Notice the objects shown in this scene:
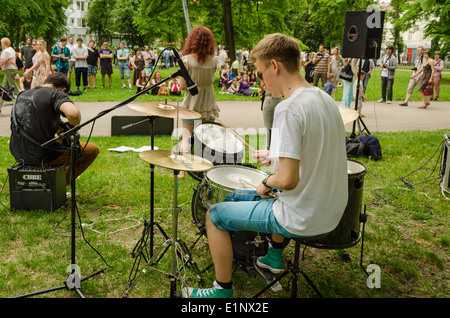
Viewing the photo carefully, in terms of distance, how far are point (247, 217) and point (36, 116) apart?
281 cm

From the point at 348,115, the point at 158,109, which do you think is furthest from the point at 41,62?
the point at 348,115

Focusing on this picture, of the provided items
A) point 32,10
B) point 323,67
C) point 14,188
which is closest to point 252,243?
point 14,188

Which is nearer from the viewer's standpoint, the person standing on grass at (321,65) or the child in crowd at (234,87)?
the person standing on grass at (321,65)

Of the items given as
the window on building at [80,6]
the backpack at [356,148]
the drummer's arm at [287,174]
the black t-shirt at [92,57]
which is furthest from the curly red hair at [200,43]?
the window on building at [80,6]

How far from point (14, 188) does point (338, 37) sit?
3540 cm

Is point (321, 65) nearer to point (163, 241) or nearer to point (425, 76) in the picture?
point (425, 76)

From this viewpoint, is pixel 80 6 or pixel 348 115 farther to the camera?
pixel 80 6

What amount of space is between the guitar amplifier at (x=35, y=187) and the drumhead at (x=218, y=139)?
1.71 meters

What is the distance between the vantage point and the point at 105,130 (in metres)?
8.80

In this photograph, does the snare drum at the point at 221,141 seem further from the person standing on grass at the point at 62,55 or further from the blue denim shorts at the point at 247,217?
the person standing on grass at the point at 62,55

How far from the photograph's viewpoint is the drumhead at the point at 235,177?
121 inches

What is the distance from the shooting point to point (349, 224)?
3.04 metres

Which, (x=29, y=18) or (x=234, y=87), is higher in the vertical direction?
(x=29, y=18)

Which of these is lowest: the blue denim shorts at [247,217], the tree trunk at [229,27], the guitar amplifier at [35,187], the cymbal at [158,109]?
the guitar amplifier at [35,187]
